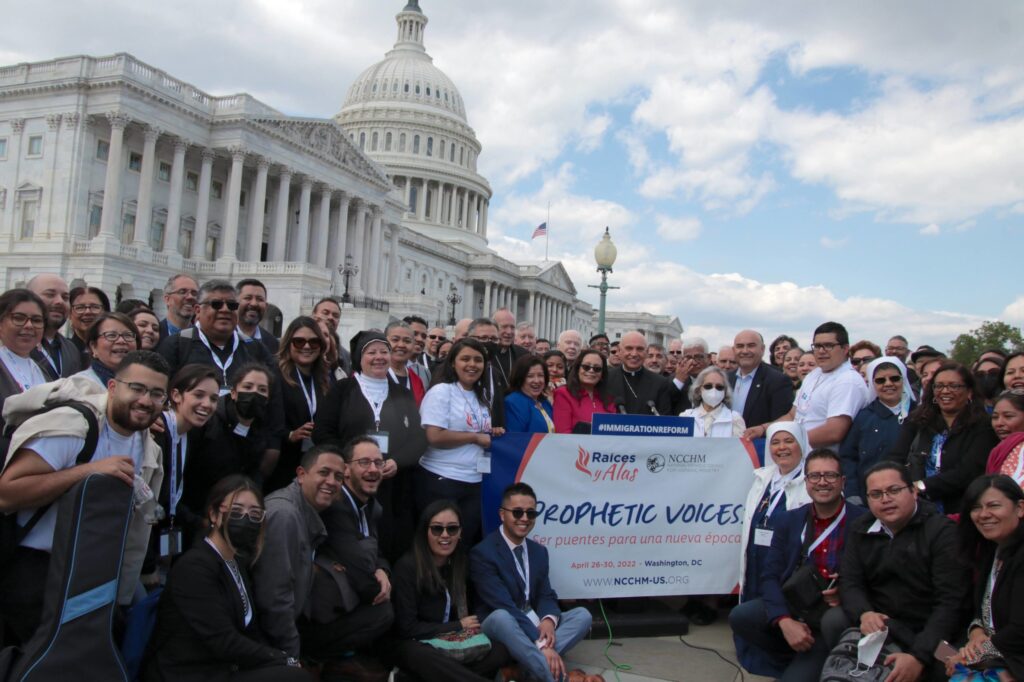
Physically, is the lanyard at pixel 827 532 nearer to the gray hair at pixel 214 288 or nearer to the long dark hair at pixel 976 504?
the long dark hair at pixel 976 504

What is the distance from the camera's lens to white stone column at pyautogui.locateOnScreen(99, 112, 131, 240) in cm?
4359

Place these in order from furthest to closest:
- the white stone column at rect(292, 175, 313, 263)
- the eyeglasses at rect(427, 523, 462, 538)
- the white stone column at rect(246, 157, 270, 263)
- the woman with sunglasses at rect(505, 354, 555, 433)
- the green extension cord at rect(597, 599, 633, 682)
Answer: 1. the white stone column at rect(292, 175, 313, 263)
2. the white stone column at rect(246, 157, 270, 263)
3. the woman with sunglasses at rect(505, 354, 555, 433)
4. the green extension cord at rect(597, 599, 633, 682)
5. the eyeglasses at rect(427, 523, 462, 538)

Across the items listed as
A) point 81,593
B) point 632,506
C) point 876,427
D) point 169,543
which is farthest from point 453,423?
point 876,427

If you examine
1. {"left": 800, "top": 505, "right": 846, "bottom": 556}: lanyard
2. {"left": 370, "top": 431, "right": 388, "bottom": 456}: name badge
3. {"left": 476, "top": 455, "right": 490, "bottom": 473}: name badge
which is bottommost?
{"left": 800, "top": 505, "right": 846, "bottom": 556}: lanyard

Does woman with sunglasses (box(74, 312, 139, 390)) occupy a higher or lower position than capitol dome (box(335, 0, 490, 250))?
lower

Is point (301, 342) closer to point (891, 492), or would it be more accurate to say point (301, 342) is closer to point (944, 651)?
point (891, 492)

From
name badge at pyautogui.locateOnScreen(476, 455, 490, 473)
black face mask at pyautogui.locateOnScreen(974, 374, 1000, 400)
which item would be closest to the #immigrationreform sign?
name badge at pyautogui.locateOnScreen(476, 455, 490, 473)

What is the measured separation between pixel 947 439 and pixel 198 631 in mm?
5547

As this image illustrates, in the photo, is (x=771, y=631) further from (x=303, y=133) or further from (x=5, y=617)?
(x=303, y=133)

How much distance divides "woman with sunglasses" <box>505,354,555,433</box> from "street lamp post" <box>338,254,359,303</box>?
46.3m

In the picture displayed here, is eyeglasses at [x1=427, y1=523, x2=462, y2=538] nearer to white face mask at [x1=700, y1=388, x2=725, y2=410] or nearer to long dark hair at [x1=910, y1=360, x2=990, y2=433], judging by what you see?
white face mask at [x1=700, y1=388, x2=725, y2=410]

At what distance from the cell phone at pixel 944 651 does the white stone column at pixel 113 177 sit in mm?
45191

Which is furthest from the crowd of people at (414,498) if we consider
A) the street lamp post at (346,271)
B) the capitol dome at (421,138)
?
the capitol dome at (421,138)

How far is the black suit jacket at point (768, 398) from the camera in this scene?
865 centimetres
